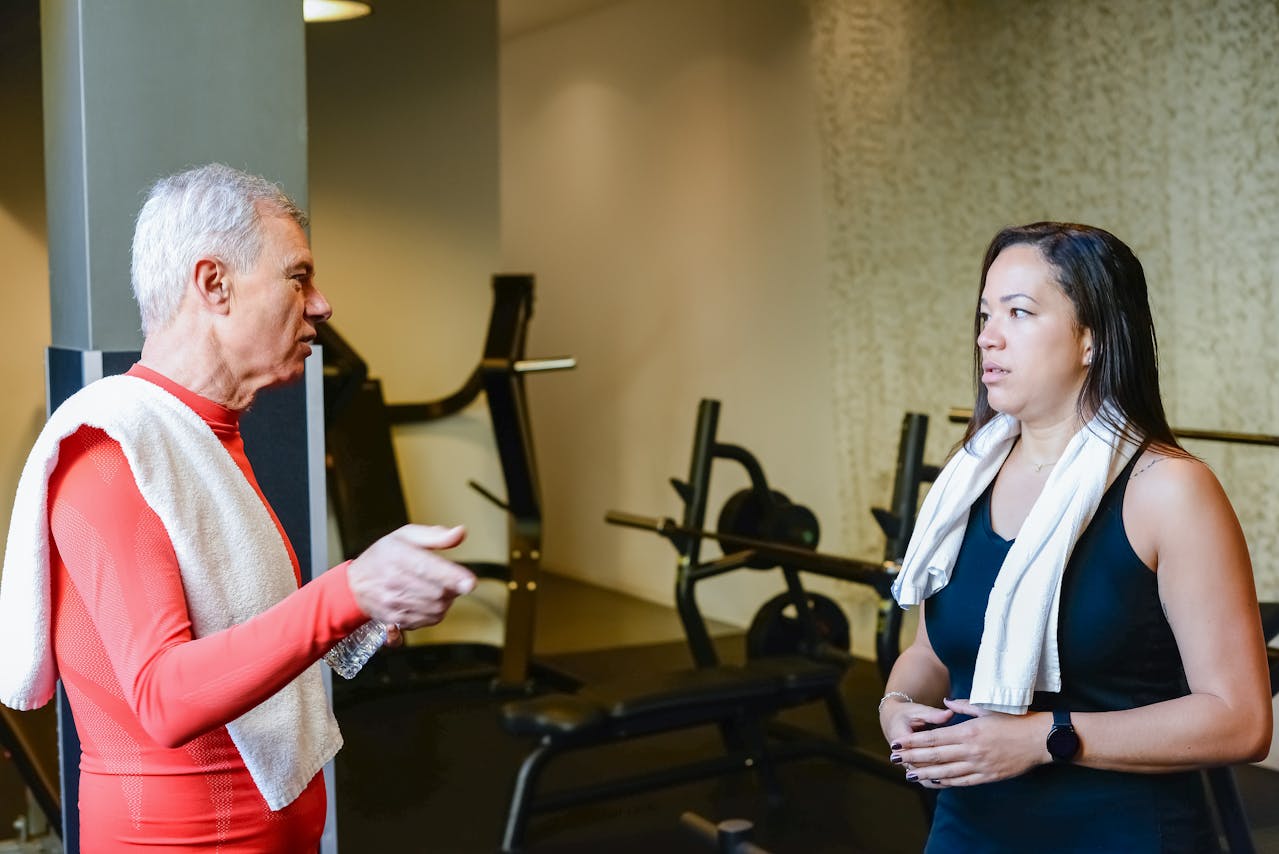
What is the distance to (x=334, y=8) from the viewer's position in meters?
4.36

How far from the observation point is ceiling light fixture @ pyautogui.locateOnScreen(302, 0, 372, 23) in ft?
14.0

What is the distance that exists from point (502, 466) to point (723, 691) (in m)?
1.86

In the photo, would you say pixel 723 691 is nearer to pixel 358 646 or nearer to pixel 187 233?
pixel 358 646

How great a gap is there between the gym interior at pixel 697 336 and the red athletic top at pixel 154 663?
3.18ft

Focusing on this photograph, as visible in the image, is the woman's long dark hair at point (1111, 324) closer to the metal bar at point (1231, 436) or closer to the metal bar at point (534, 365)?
the metal bar at point (1231, 436)

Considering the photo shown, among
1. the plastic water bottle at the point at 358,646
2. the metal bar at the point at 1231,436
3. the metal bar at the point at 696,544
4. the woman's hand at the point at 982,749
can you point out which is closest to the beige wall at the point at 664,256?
the metal bar at the point at 696,544

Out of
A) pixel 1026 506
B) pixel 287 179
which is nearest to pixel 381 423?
pixel 287 179

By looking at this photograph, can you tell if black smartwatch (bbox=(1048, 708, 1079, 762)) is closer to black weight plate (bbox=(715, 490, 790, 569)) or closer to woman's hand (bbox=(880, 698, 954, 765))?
woman's hand (bbox=(880, 698, 954, 765))

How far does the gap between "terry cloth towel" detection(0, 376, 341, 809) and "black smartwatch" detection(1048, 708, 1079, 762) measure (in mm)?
769

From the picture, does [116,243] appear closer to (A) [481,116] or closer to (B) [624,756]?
(B) [624,756]

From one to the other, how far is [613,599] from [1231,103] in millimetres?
4202

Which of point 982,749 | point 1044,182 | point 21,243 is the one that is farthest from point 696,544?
point 982,749

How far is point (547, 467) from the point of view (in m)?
8.20

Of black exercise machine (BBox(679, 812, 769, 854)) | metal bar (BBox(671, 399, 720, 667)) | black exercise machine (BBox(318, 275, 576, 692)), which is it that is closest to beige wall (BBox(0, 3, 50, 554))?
black exercise machine (BBox(318, 275, 576, 692))
